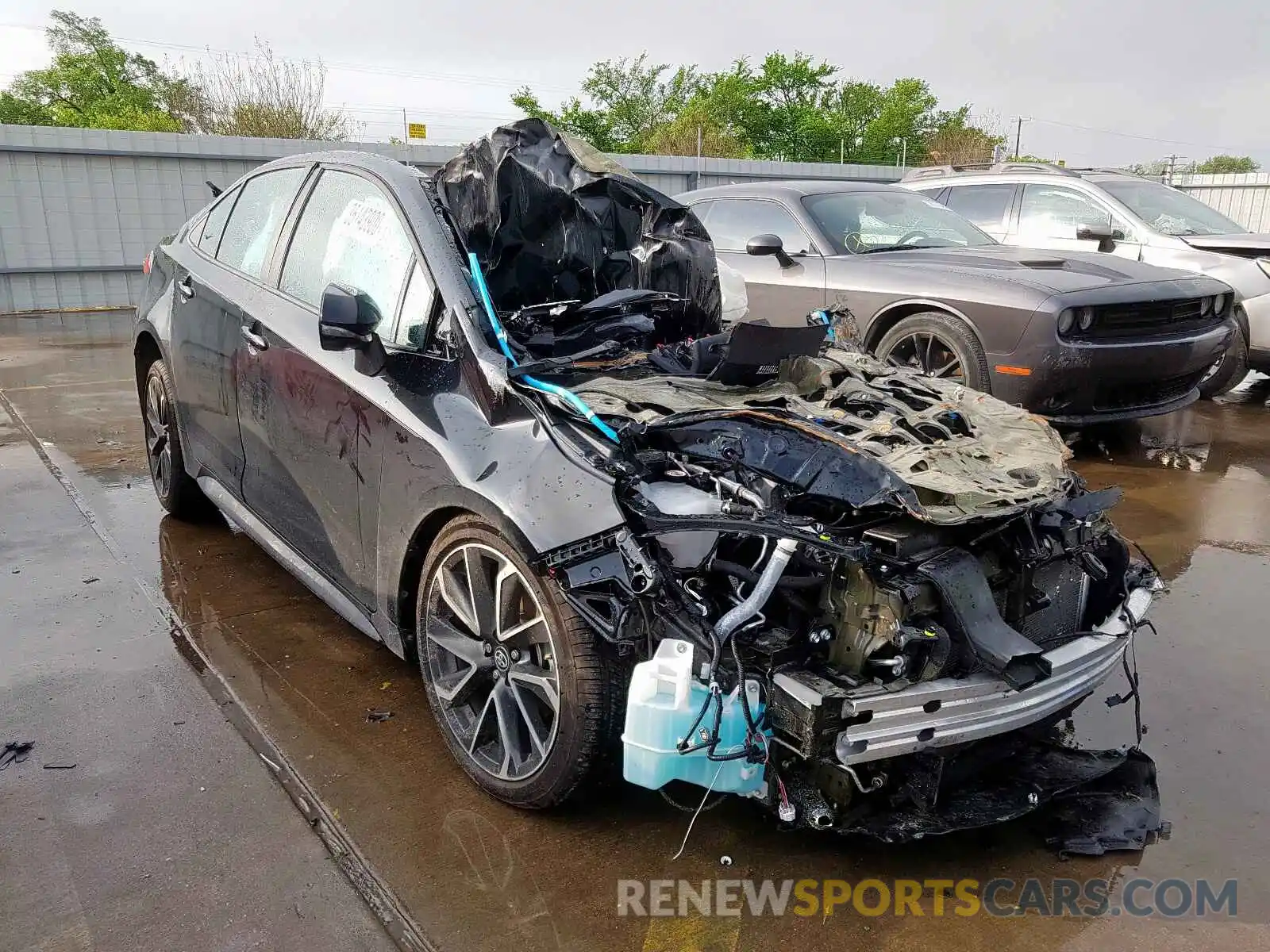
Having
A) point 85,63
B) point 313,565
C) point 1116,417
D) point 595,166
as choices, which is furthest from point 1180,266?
point 85,63

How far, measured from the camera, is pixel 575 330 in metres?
3.34

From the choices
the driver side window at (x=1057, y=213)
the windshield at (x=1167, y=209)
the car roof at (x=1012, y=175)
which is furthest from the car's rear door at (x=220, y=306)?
the windshield at (x=1167, y=209)

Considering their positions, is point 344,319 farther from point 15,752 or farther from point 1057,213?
point 1057,213

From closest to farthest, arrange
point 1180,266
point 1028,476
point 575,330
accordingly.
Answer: point 1028,476 < point 575,330 < point 1180,266

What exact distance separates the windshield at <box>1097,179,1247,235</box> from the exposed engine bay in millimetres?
6212

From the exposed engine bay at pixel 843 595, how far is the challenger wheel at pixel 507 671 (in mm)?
124

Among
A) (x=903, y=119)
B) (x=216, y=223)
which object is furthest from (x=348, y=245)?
(x=903, y=119)

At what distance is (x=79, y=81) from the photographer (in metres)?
47.7

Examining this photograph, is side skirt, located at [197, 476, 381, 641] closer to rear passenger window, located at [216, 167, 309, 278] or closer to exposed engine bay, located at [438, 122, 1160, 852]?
rear passenger window, located at [216, 167, 309, 278]

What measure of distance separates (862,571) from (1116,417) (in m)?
4.39

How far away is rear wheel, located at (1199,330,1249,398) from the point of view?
7680mm

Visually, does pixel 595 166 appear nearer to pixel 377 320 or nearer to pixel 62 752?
pixel 377 320

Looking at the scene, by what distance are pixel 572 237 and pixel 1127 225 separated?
20.1 feet

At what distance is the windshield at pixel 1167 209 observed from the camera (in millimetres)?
7988
